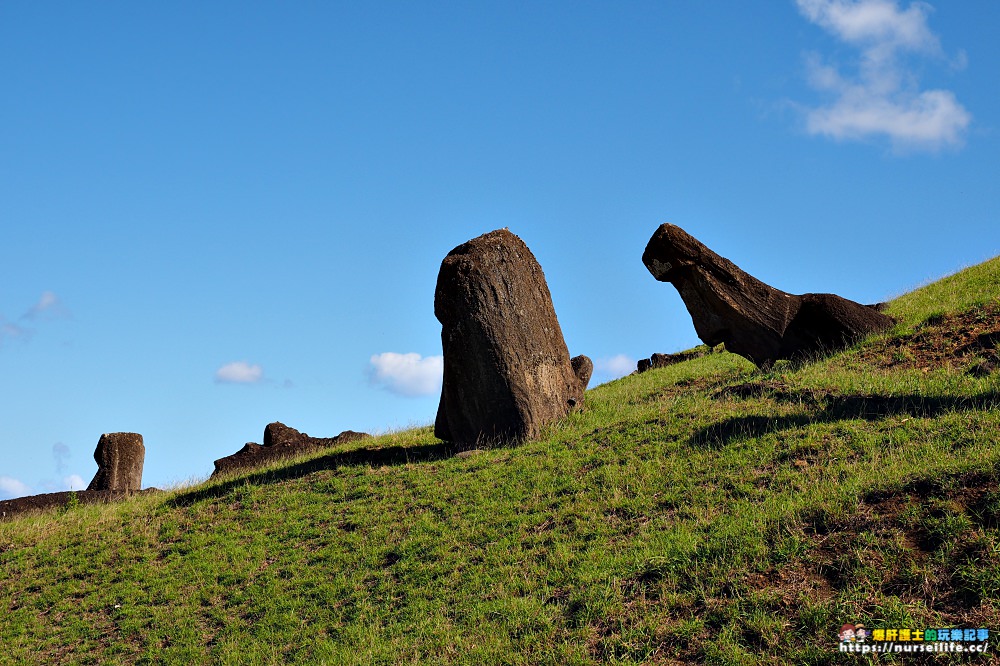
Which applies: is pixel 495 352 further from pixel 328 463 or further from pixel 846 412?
pixel 846 412

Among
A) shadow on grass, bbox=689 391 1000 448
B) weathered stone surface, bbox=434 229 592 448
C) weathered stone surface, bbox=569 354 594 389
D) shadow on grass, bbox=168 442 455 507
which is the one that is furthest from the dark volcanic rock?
shadow on grass, bbox=689 391 1000 448

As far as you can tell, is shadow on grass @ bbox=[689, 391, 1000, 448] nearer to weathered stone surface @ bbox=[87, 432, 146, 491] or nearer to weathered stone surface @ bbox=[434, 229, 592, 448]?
weathered stone surface @ bbox=[434, 229, 592, 448]

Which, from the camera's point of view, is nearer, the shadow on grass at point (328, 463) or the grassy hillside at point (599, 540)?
the grassy hillside at point (599, 540)

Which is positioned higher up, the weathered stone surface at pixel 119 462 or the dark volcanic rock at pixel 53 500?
the weathered stone surface at pixel 119 462

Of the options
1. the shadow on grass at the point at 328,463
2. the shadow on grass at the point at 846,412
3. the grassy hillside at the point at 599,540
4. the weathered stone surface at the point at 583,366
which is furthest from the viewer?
the weathered stone surface at the point at 583,366

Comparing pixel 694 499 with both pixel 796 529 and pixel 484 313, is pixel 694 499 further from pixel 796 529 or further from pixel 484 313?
Answer: pixel 484 313

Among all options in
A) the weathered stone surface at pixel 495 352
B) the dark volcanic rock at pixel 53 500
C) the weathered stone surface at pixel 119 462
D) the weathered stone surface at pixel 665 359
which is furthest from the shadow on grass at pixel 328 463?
the weathered stone surface at pixel 665 359

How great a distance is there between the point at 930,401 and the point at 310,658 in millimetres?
10658

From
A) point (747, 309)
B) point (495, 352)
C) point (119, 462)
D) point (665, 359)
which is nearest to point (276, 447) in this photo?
point (119, 462)

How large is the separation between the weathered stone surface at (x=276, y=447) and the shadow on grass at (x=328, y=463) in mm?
2858

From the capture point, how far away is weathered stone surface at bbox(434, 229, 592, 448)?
2006 centimetres

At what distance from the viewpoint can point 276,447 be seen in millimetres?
26172

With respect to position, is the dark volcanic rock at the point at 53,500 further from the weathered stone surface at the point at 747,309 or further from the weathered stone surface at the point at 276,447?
the weathered stone surface at the point at 747,309

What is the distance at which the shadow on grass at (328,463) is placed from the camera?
67.5ft
